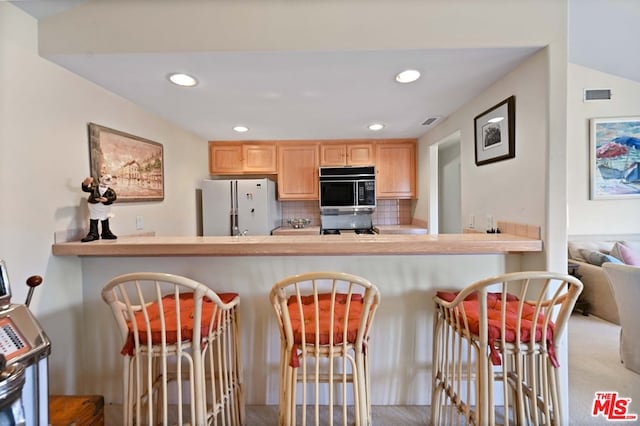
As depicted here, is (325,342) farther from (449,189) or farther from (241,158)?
(449,189)

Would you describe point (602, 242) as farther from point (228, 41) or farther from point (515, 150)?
point (228, 41)

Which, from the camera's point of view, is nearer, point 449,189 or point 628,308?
point 628,308

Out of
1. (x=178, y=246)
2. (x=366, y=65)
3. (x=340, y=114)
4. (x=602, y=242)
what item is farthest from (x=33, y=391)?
(x=602, y=242)

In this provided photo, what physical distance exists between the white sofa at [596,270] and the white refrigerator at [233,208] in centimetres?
355

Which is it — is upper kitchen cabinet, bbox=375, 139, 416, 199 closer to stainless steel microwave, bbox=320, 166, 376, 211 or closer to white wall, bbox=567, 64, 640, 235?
stainless steel microwave, bbox=320, 166, 376, 211

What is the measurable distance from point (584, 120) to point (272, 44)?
382cm

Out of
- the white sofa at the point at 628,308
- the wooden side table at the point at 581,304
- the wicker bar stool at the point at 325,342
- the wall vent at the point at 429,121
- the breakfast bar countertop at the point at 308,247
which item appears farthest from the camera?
the wooden side table at the point at 581,304

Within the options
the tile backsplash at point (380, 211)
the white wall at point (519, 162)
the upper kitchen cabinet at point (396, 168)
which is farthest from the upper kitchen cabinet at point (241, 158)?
the white wall at point (519, 162)

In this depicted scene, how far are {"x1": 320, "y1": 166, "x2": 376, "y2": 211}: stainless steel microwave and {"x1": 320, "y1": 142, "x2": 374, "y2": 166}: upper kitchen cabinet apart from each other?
209mm

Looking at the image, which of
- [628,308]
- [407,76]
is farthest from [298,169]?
[628,308]

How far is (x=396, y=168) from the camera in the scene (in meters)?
3.70

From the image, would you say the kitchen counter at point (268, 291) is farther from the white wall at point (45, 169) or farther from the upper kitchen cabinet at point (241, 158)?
the upper kitchen cabinet at point (241, 158)

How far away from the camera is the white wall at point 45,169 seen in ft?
4.51
